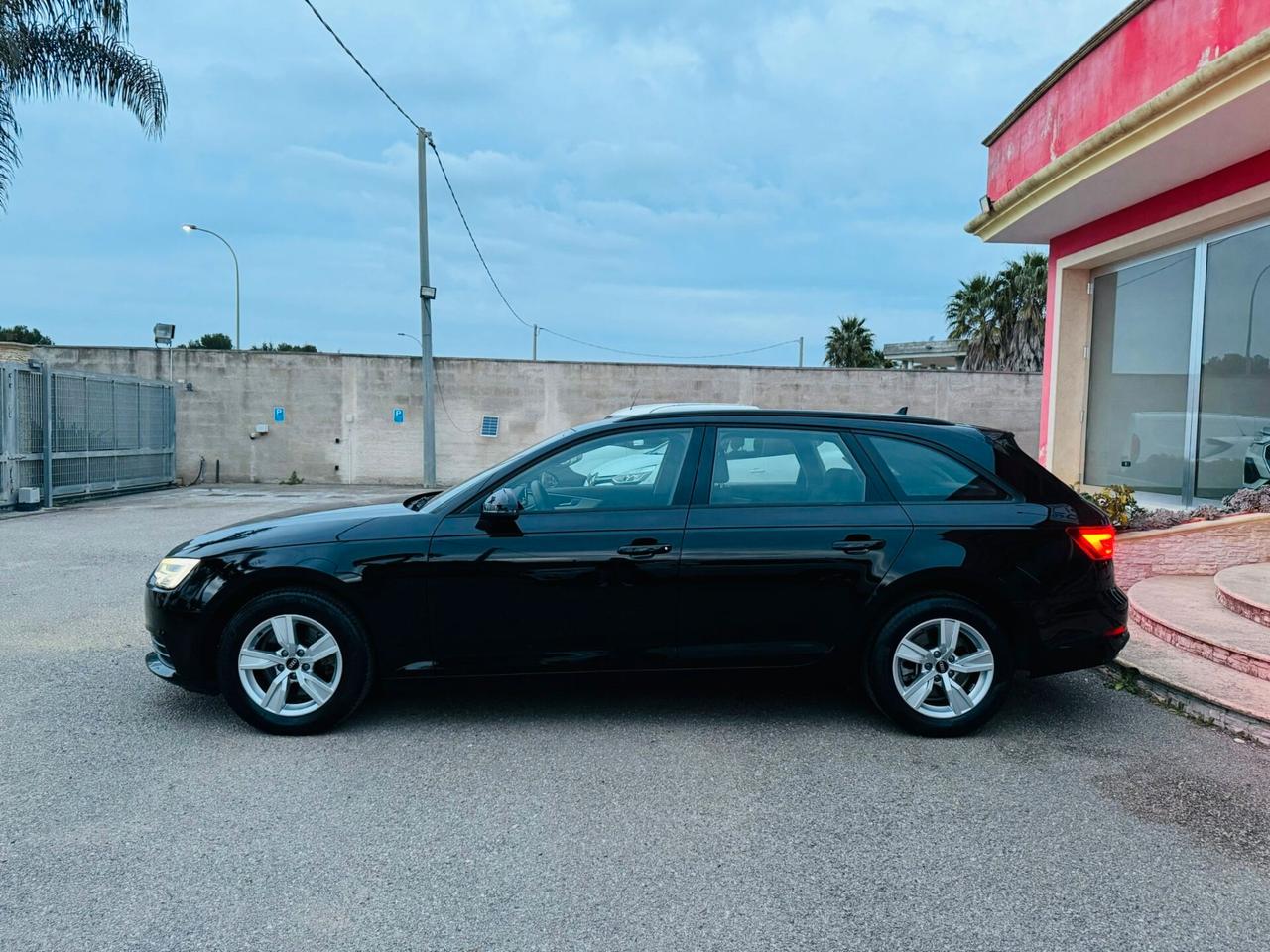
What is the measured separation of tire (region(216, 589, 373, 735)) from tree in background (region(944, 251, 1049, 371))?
37.8 m

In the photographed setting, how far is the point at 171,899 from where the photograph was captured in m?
2.75

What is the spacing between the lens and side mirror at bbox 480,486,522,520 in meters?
4.14

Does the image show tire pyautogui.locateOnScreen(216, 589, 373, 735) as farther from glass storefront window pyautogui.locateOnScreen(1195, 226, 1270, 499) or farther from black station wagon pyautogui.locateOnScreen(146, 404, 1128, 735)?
glass storefront window pyautogui.locateOnScreen(1195, 226, 1270, 499)

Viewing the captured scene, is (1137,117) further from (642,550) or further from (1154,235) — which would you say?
(642,550)

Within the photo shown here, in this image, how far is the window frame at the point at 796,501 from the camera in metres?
4.31

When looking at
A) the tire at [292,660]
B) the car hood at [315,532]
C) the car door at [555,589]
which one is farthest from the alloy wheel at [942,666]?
the tire at [292,660]

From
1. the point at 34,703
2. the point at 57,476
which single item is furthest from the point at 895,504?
the point at 57,476

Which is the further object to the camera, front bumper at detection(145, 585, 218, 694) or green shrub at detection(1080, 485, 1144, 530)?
green shrub at detection(1080, 485, 1144, 530)

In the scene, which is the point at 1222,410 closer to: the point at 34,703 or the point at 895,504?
the point at 895,504

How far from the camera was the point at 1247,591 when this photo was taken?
6.00m

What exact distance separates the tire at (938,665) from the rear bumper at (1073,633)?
0.56 feet

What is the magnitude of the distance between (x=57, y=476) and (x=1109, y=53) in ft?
53.9

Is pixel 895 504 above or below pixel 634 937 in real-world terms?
above

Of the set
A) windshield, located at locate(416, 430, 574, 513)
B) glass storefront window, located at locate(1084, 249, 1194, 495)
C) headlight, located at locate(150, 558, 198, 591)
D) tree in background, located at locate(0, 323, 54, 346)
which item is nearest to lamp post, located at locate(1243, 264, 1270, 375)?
glass storefront window, located at locate(1084, 249, 1194, 495)
